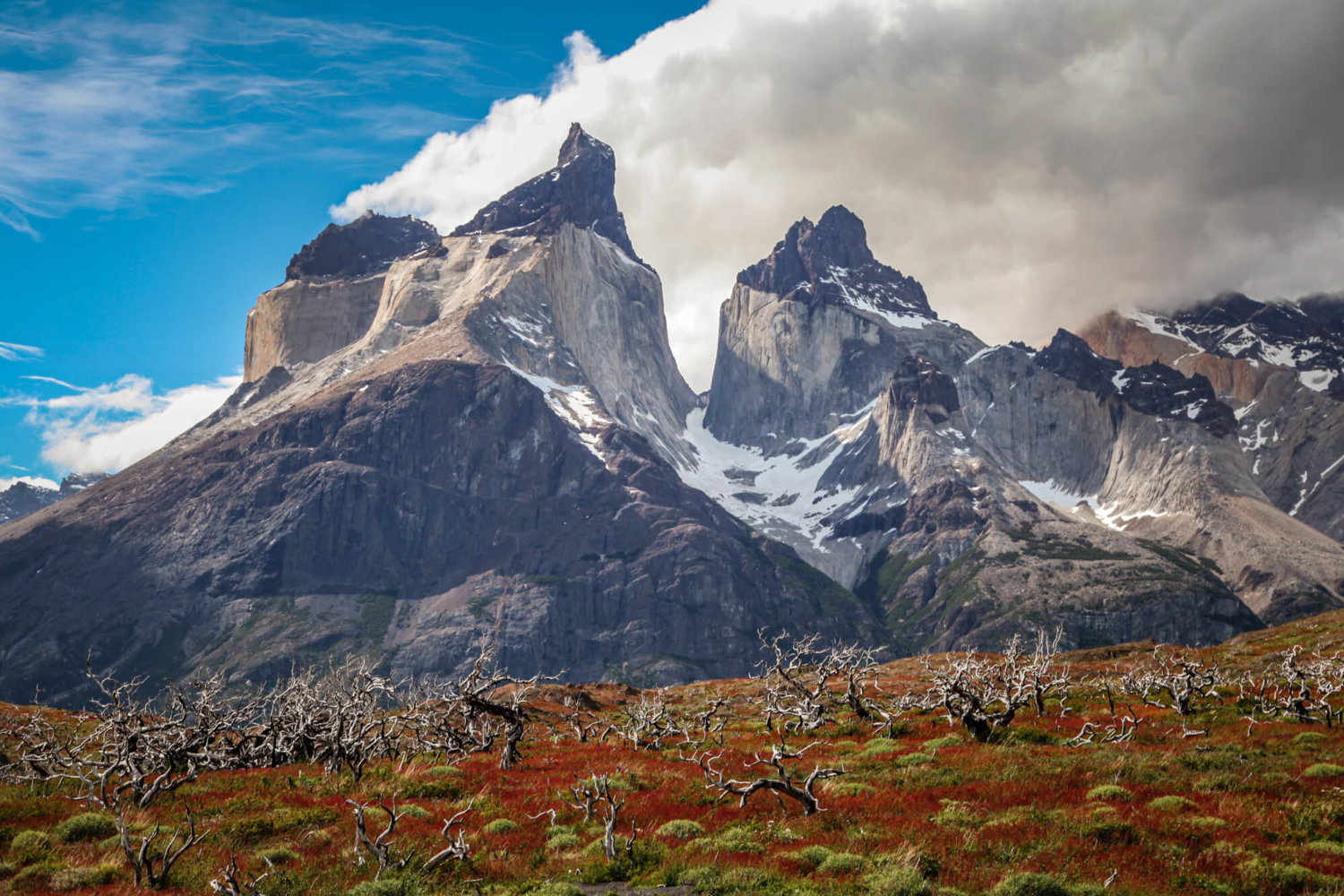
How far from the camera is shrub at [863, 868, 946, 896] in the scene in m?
16.7

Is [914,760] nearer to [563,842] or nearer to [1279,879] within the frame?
[1279,879]

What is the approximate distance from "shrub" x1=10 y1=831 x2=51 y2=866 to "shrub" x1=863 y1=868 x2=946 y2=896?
59.4ft

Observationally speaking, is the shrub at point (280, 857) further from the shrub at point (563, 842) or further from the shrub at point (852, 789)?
the shrub at point (852, 789)

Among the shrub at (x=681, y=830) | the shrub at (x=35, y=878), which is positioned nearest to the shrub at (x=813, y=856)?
the shrub at (x=681, y=830)

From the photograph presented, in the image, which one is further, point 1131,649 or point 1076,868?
point 1131,649

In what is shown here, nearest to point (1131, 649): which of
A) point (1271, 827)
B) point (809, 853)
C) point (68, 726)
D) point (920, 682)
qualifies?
point (920, 682)

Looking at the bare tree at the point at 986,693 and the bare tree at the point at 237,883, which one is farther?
the bare tree at the point at 986,693

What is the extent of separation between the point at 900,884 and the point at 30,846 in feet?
63.8

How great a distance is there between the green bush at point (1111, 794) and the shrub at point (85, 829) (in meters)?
24.5

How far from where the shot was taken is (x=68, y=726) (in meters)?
43.7

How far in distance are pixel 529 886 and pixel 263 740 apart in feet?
64.6

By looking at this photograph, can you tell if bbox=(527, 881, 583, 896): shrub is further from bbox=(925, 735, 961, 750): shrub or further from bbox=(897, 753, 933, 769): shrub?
bbox=(925, 735, 961, 750): shrub

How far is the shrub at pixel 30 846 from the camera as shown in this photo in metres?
20.2

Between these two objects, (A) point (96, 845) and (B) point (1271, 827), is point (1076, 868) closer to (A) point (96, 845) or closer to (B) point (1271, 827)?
(B) point (1271, 827)
